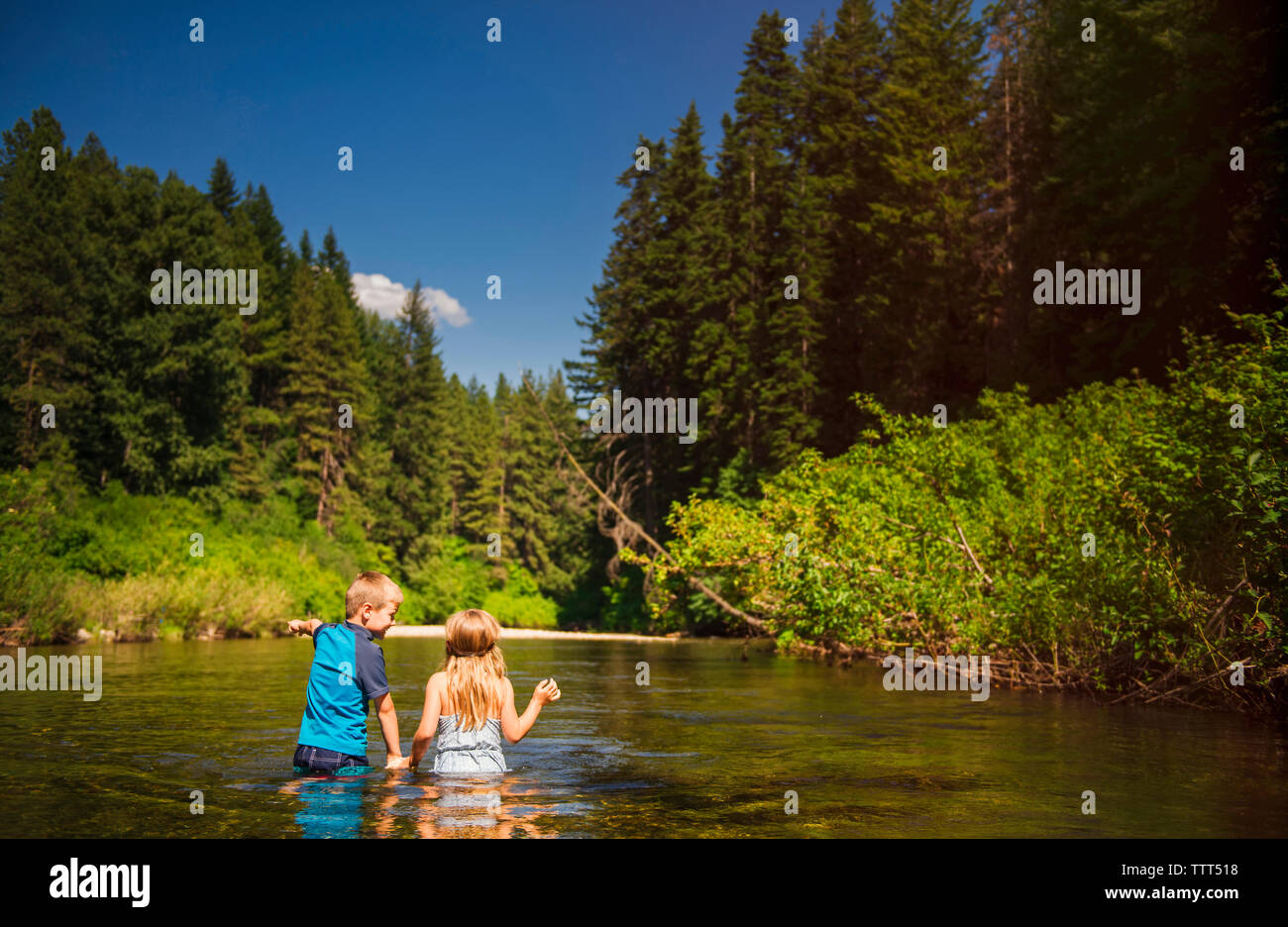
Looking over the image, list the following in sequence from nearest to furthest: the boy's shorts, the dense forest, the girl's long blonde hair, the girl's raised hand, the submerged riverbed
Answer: the submerged riverbed, the girl's raised hand, the girl's long blonde hair, the boy's shorts, the dense forest

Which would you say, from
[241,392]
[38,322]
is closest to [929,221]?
[241,392]

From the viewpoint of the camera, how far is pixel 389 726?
8.05m

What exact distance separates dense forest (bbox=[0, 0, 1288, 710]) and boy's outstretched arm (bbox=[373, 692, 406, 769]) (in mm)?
8838

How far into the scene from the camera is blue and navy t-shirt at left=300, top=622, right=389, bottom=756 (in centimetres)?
768

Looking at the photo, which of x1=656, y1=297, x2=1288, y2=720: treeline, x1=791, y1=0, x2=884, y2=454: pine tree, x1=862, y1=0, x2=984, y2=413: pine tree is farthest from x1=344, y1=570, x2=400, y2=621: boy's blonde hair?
x1=791, y1=0, x2=884, y2=454: pine tree

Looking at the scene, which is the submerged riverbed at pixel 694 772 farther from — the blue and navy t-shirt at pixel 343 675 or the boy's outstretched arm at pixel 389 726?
the blue and navy t-shirt at pixel 343 675

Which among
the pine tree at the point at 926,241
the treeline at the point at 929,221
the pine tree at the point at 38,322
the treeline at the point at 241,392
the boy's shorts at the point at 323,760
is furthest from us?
the treeline at the point at 241,392

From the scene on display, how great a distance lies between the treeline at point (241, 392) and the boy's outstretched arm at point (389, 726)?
43851mm

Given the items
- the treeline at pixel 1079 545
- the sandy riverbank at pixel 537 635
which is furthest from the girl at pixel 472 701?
the sandy riverbank at pixel 537 635

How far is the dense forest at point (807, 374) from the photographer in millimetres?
16562

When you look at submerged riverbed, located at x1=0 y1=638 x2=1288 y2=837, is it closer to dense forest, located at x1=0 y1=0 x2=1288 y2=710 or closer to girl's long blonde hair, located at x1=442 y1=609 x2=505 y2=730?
girl's long blonde hair, located at x1=442 y1=609 x2=505 y2=730
